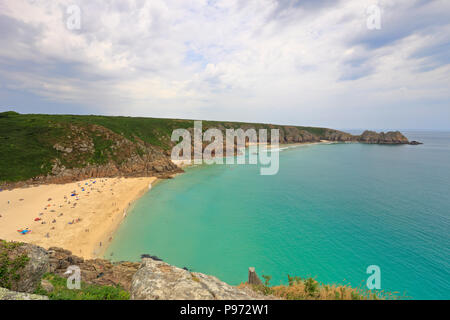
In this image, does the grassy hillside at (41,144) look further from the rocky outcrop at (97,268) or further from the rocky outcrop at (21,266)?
the rocky outcrop at (21,266)

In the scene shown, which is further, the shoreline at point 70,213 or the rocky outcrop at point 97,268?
the shoreline at point 70,213

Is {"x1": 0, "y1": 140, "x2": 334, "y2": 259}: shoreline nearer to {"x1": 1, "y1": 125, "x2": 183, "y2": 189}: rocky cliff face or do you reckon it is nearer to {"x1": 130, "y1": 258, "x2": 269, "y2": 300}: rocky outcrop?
{"x1": 1, "y1": 125, "x2": 183, "y2": 189}: rocky cliff face

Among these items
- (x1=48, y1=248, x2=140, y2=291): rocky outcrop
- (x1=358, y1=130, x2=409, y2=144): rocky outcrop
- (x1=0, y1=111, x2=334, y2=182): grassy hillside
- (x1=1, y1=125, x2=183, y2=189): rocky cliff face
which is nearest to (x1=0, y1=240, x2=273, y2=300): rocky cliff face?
(x1=48, y1=248, x2=140, y2=291): rocky outcrop

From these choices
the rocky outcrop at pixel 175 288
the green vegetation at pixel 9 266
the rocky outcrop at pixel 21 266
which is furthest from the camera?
the rocky outcrop at pixel 21 266

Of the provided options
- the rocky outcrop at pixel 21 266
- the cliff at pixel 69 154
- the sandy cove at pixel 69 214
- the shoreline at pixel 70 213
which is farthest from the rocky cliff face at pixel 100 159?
the rocky outcrop at pixel 21 266

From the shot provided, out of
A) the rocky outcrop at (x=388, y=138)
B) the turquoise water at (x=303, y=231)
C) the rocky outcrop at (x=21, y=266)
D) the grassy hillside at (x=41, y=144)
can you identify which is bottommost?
the turquoise water at (x=303, y=231)
